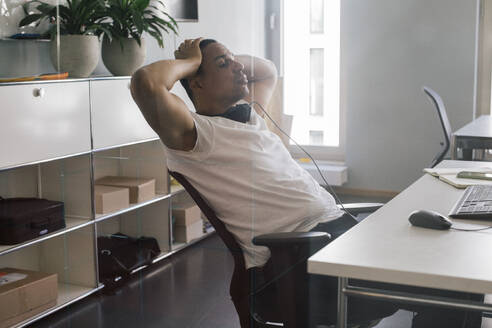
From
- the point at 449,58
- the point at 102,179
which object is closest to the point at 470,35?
the point at 449,58

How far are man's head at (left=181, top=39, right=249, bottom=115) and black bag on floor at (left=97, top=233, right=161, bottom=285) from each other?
406 millimetres

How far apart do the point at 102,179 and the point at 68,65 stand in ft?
0.94

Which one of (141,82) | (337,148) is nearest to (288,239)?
(337,148)

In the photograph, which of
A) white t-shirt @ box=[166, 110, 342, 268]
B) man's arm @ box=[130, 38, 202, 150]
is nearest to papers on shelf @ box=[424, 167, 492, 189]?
white t-shirt @ box=[166, 110, 342, 268]

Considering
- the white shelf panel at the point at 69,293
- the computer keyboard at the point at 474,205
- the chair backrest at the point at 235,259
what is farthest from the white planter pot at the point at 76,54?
Result: the computer keyboard at the point at 474,205

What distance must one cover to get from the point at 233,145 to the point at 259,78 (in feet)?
0.63

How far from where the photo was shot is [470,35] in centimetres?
175

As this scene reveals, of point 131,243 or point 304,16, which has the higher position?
point 304,16

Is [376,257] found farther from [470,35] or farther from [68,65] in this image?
[470,35]

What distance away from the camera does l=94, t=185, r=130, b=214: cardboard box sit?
146 cm

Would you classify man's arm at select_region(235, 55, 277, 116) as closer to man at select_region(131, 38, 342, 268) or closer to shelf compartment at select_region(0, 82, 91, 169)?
man at select_region(131, 38, 342, 268)

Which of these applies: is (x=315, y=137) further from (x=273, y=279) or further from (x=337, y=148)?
(x=273, y=279)

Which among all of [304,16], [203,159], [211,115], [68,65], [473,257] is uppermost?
[304,16]

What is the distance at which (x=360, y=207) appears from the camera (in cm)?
169
